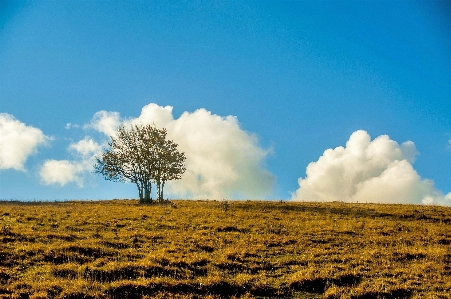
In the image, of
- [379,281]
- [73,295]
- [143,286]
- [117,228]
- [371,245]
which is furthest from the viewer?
[117,228]

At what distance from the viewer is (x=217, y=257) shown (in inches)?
903

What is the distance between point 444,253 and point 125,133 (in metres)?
47.0

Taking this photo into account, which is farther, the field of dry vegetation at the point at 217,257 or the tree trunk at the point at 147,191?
the tree trunk at the point at 147,191

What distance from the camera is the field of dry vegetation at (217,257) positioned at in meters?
Answer: 18.0

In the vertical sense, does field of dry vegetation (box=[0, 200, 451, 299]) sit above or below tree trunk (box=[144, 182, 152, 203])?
below

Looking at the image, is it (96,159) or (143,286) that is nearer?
(143,286)

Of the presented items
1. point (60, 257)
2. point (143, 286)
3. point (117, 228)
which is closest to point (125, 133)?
point (117, 228)

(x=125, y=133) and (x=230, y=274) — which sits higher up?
(x=125, y=133)

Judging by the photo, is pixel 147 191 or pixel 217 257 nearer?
pixel 217 257

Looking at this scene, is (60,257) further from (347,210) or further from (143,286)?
(347,210)

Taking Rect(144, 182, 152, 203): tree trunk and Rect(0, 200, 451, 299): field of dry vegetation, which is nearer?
Rect(0, 200, 451, 299): field of dry vegetation

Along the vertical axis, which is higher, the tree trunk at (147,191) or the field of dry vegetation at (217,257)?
the tree trunk at (147,191)

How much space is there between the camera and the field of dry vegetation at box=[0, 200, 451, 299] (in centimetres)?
1795

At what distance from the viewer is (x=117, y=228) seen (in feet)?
100
